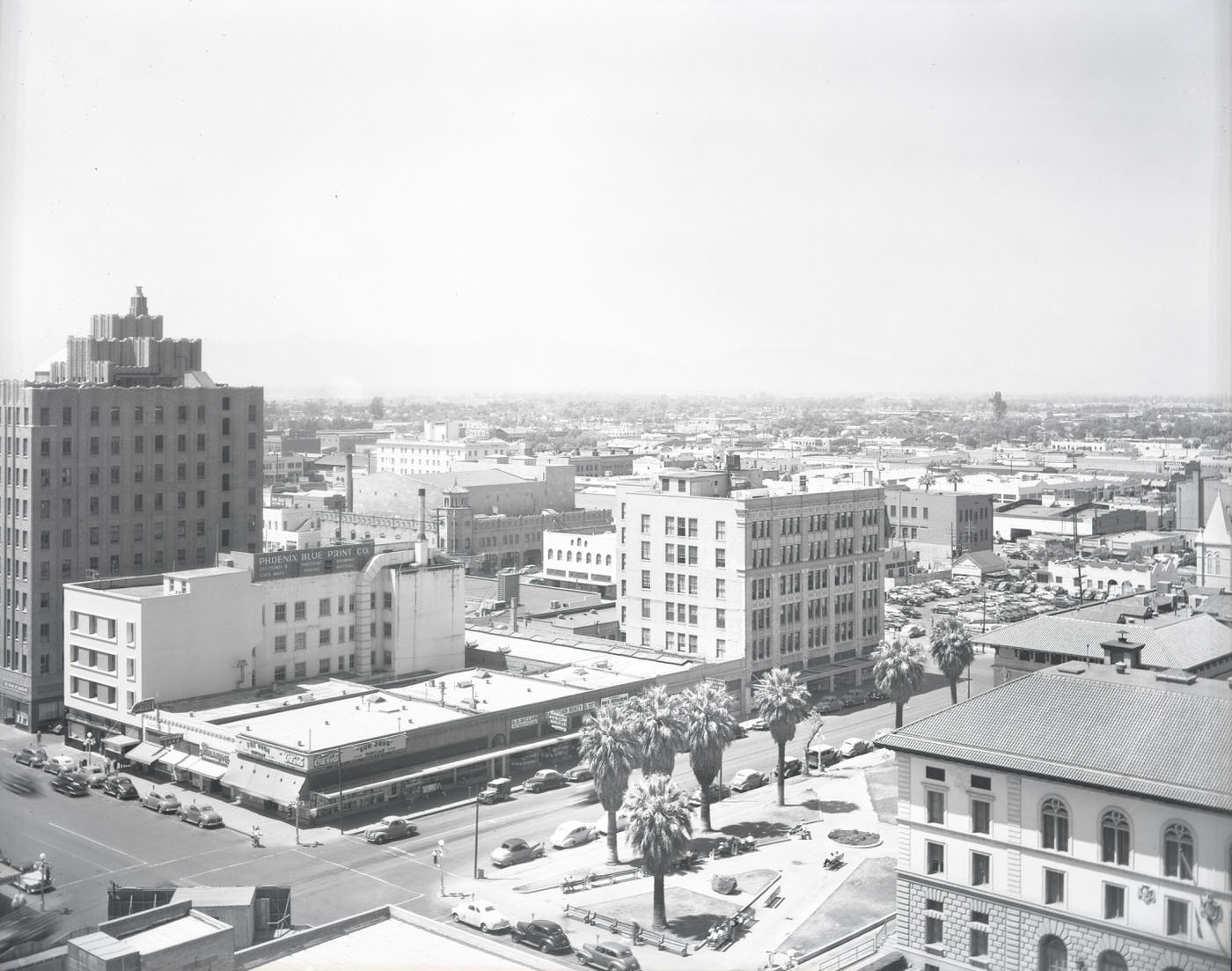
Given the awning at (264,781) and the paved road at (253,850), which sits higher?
the awning at (264,781)

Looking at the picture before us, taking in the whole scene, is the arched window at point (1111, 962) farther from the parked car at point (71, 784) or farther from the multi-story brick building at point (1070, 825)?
the parked car at point (71, 784)

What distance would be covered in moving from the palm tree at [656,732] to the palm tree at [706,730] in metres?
0.80

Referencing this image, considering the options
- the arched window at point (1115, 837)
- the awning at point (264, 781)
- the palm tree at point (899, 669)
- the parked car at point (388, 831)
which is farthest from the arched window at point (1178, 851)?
the awning at point (264, 781)

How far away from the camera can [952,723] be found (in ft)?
141

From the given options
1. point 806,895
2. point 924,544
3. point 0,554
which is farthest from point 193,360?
point 924,544

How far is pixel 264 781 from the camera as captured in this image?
61188mm

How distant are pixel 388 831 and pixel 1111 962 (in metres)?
32.5

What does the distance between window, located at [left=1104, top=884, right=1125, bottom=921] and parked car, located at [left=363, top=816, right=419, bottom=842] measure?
32.2 m

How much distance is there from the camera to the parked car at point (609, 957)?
43656mm

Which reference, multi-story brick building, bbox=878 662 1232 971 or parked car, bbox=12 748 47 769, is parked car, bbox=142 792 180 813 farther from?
multi-story brick building, bbox=878 662 1232 971

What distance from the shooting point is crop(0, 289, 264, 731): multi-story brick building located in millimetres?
78625

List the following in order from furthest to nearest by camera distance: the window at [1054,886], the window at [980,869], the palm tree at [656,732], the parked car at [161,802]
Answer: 1. the parked car at [161,802]
2. the palm tree at [656,732]
3. the window at [980,869]
4. the window at [1054,886]

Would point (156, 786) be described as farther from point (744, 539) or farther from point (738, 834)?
point (744, 539)

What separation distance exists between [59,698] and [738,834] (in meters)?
45.2
